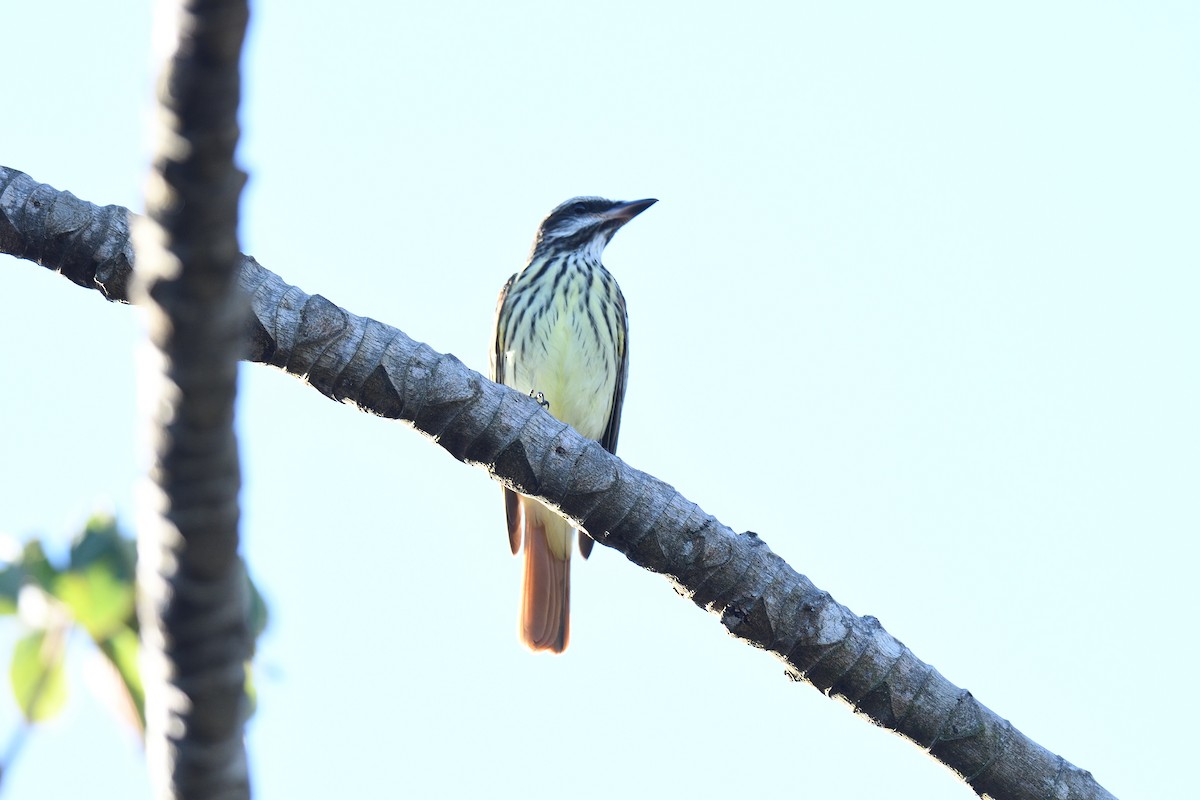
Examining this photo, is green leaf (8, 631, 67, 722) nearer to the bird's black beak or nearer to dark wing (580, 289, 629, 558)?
dark wing (580, 289, 629, 558)

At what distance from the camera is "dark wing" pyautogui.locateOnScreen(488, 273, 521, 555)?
714 centimetres

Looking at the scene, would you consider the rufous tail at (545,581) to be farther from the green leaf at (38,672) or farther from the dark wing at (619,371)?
the green leaf at (38,672)

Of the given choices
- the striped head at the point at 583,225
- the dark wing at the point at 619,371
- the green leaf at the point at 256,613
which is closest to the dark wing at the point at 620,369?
the dark wing at the point at 619,371

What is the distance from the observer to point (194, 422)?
1.75 m

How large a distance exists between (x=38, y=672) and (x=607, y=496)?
2442mm

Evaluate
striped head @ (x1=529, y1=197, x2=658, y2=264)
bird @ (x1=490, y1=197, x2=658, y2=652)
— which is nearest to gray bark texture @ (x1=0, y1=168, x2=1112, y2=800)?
bird @ (x1=490, y1=197, x2=658, y2=652)

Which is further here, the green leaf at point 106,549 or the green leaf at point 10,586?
the green leaf at point 106,549

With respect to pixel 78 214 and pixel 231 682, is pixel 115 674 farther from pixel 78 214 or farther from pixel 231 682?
pixel 78 214

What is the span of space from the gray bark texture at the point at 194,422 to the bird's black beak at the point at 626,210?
6.46 metres

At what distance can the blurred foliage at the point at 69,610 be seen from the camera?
5.77 ft

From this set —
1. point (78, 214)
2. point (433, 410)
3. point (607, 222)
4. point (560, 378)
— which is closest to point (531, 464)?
point (433, 410)

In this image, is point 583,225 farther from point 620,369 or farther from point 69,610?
point 69,610

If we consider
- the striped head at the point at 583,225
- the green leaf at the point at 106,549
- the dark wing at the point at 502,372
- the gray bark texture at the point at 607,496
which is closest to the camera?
the green leaf at the point at 106,549

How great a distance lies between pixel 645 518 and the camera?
13.4 feet
